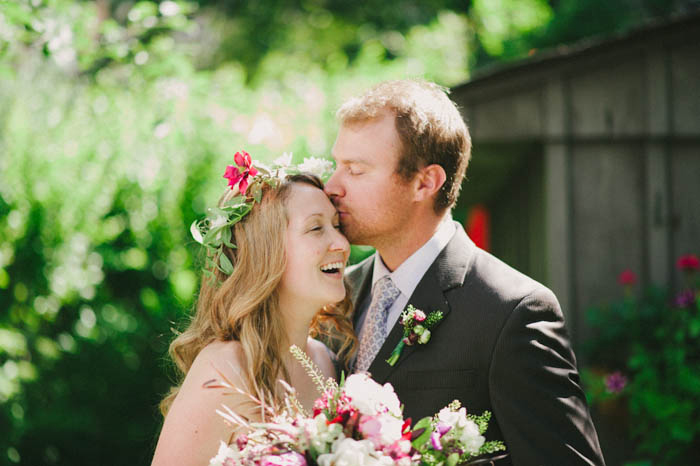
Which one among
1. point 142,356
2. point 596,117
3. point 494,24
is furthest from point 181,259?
point 494,24

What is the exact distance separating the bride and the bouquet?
0.80 m

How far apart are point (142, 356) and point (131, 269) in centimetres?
71

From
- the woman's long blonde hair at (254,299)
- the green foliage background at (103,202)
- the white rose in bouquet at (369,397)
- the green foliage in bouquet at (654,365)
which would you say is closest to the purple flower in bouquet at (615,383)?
the green foliage in bouquet at (654,365)

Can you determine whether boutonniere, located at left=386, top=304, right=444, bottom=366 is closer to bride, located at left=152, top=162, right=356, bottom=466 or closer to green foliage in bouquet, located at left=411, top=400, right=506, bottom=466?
bride, located at left=152, top=162, right=356, bottom=466

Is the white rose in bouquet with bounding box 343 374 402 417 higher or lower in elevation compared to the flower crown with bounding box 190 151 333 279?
lower

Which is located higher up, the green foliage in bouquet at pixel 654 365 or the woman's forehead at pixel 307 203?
the woman's forehead at pixel 307 203

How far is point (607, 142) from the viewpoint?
20.1ft

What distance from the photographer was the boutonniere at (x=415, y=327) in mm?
2857

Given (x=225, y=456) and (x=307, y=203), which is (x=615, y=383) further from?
(x=225, y=456)

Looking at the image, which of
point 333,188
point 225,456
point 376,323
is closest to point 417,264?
point 376,323

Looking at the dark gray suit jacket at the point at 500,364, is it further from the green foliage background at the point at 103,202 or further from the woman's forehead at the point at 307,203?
the green foliage background at the point at 103,202

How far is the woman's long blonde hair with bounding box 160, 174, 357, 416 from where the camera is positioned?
9.60 feet

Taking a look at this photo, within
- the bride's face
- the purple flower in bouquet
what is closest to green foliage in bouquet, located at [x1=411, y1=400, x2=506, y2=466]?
the bride's face

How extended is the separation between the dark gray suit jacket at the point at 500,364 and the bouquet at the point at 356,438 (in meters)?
0.54
